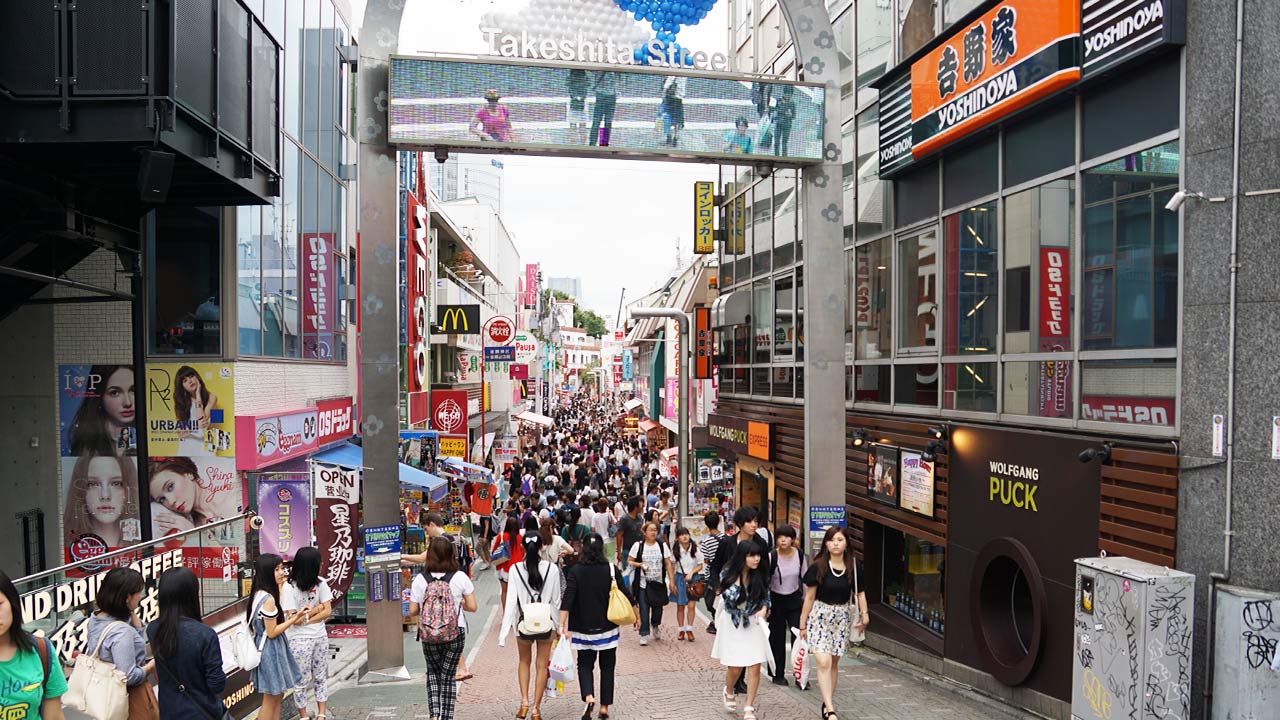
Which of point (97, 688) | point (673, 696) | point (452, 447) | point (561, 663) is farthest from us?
point (452, 447)

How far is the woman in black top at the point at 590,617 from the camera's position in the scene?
23.2 ft

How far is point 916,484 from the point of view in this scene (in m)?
11.6

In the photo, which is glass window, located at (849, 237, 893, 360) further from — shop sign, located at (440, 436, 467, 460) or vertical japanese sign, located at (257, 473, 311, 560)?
shop sign, located at (440, 436, 467, 460)

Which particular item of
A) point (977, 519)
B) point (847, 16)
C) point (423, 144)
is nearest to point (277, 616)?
point (423, 144)

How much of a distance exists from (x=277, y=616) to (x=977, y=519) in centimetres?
760

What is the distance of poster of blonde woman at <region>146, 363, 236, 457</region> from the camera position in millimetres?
11977

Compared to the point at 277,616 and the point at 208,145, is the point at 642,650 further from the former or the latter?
the point at 208,145

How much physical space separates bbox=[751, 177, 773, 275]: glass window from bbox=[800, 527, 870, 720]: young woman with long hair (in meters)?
12.3

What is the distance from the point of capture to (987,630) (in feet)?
32.5

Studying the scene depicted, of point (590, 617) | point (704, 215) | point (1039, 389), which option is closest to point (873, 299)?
point (1039, 389)

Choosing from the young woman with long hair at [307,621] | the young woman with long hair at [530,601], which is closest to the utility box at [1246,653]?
the young woman with long hair at [530,601]

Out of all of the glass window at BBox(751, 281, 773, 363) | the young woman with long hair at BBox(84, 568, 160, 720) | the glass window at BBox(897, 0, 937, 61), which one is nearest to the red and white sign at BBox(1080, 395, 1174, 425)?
→ the glass window at BBox(897, 0, 937, 61)

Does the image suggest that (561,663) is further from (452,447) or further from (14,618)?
→ (452,447)

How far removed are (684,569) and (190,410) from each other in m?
7.25
